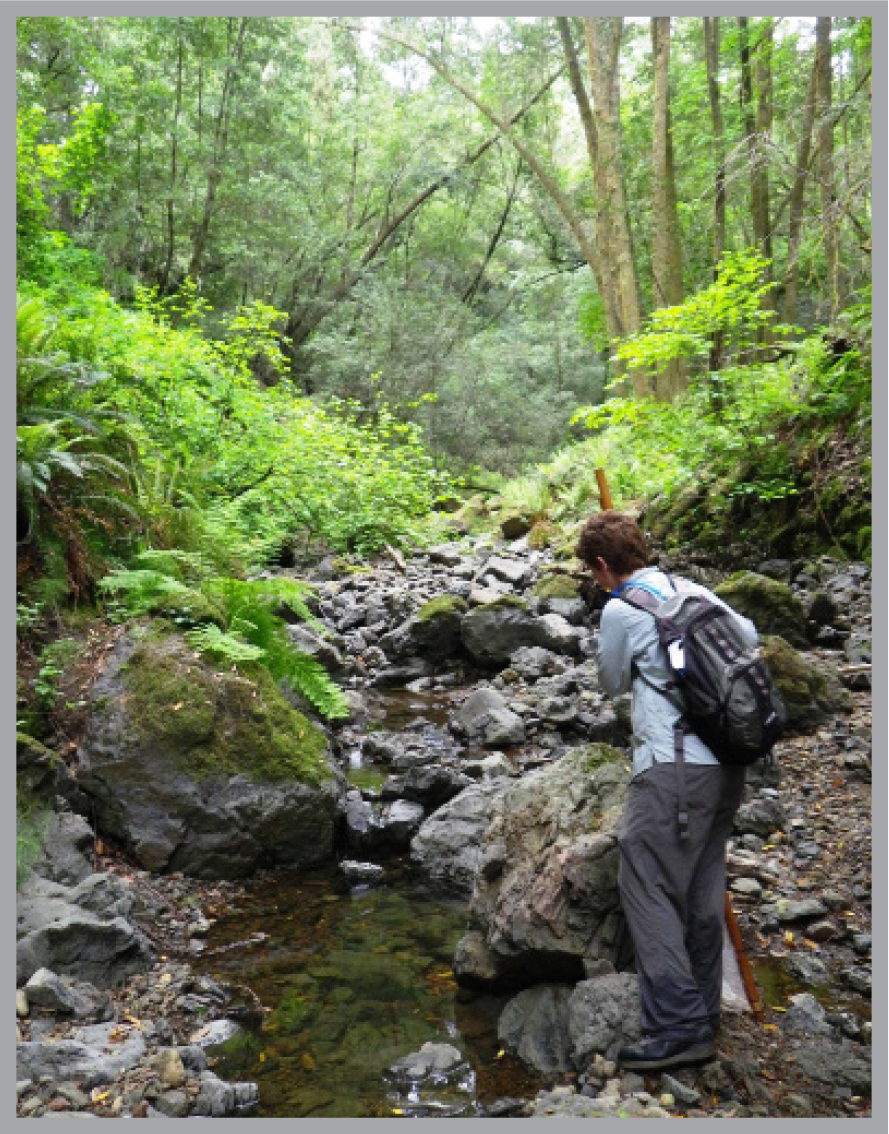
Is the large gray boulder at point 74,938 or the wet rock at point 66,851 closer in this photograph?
the large gray boulder at point 74,938

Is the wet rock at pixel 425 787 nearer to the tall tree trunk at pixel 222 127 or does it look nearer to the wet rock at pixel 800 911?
the wet rock at pixel 800 911

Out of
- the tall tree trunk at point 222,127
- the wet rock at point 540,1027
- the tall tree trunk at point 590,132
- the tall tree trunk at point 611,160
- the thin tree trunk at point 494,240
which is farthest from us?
the thin tree trunk at point 494,240

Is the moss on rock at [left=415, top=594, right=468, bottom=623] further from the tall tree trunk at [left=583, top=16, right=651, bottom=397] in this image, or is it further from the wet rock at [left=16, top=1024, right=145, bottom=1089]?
the tall tree trunk at [left=583, top=16, right=651, bottom=397]

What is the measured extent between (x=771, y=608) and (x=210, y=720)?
5305mm

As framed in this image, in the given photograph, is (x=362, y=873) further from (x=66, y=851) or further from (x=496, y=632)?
(x=496, y=632)

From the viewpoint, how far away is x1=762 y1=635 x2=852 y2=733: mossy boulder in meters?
6.34

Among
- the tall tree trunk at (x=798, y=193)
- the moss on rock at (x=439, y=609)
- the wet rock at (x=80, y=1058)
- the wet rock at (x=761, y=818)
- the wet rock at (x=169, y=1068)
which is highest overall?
the tall tree trunk at (x=798, y=193)

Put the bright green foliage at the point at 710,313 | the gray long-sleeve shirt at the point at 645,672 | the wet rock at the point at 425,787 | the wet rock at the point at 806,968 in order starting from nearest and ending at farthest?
the gray long-sleeve shirt at the point at 645,672
the wet rock at the point at 806,968
the wet rock at the point at 425,787
the bright green foliage at the point at 710,313

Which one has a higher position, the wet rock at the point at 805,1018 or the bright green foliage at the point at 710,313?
the bright green foliage at the point at 710,313

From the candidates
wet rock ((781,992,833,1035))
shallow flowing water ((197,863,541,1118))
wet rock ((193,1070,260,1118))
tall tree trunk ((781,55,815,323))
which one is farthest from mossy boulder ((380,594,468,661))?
tall tree trunk ((781,55,815,323))

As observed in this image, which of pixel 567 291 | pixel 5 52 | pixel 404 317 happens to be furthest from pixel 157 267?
pixel 5 52

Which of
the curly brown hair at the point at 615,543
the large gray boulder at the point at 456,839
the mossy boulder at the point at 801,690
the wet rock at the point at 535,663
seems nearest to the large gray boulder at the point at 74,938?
the large gray boulder at the point at 456,839

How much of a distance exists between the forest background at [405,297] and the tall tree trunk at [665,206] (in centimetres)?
7

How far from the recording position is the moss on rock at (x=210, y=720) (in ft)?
16.8
